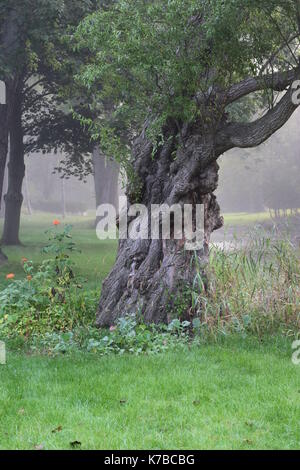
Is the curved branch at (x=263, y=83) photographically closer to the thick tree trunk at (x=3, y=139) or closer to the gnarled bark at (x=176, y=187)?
the gnarled bark at (x=176, y=187)

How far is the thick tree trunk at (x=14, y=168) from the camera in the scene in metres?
21.8

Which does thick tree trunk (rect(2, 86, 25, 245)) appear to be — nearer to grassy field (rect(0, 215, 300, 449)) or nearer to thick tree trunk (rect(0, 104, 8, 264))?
thick tree trunk (rect(0, 104, 8, 264))

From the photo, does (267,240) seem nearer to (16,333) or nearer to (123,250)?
(123,250)

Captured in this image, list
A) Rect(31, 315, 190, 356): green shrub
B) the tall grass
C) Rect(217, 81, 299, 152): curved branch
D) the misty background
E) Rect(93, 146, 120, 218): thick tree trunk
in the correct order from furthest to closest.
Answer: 1. the misty background
2. Rect(93, 146, 120, 218): thick tree trunk
3. Rect(217, 81, 299, 152): curved branch
4. the tall grass
5. Rect(31, 315, 190, 356): green shrub

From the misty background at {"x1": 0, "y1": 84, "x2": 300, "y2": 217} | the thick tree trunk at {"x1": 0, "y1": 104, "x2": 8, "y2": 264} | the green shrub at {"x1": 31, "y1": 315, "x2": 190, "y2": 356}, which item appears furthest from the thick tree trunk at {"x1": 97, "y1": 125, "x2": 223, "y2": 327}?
the misty background at {"x1": 0, "y1": 84, "x2": 300, "y2": 217}

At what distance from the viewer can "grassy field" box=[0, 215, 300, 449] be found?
199 inches

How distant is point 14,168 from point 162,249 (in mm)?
15815

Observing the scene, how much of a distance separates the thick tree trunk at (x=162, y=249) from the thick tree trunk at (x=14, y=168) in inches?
501

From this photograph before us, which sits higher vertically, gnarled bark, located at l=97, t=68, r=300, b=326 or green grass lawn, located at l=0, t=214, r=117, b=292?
gnarled bark, located at l=97, t=68, r=300, b=326

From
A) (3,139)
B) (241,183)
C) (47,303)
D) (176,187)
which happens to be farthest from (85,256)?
(241,183)

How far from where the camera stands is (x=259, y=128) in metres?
8.95

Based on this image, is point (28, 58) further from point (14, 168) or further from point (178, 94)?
point (178, 94)

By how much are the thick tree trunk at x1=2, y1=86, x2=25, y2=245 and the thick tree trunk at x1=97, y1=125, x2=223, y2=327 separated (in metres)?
12.7

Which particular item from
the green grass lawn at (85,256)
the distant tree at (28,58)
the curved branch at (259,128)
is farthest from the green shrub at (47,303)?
the distant tree at (28,58)
